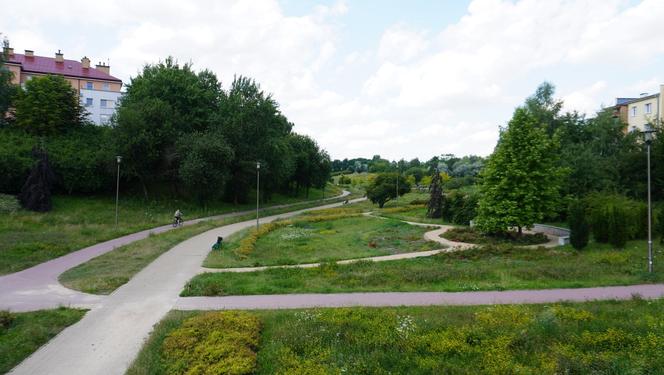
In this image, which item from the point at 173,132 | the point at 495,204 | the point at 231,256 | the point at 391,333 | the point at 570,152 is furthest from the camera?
the point at 173,132

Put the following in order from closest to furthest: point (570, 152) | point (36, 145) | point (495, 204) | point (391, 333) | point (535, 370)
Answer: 1. point (535, 370)
2. point (391, 333)
3. point (495, 204)
4. point (570, 152)
5. point (36, 145)

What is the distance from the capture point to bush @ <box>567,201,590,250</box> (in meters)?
20.4

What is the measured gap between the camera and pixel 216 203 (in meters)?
46.6

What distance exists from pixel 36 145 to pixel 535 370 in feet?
146

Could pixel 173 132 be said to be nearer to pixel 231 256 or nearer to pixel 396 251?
pixel 231 256

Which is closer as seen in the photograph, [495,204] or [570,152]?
[495,204]

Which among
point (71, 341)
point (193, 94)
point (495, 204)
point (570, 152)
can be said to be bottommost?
point (71, 341)

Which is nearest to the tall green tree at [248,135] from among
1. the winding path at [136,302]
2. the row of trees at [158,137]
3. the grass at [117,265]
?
the row of trees at [158,137]

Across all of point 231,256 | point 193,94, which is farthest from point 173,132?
point 231,256

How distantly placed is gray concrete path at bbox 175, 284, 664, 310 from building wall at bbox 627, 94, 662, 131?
45.2m

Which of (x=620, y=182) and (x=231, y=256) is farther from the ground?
(x=620, y=182)

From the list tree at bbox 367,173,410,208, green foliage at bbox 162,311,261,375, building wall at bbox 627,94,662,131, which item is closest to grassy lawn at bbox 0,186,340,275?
green foliage at bbox 162,311,261,375

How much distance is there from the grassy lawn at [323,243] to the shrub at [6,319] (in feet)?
24.5

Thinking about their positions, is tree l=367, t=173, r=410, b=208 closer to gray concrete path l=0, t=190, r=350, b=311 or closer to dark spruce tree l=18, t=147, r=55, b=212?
dark spruce tree l=18, t=147, r=55, b=212
